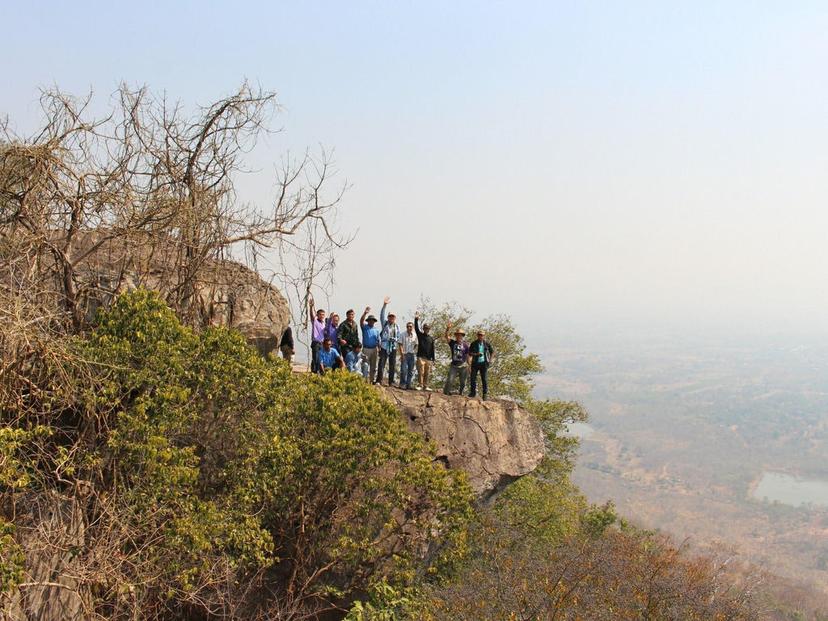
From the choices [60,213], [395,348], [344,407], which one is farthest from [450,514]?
[60,213]

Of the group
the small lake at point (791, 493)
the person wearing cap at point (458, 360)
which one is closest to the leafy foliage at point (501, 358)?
the person wearing cap at point (458, 360)

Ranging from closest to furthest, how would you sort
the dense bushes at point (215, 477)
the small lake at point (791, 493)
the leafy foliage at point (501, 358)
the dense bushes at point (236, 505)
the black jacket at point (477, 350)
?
1. the dense bushes at point (236, 505)
2. the dense bushes at point (215, 477)
3. the black jacket at point (477, 350)
4. the leafy foliage at point (501, 358)
5. the small lake at point (791, 493)

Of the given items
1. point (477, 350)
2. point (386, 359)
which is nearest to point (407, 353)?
point (386, 359)

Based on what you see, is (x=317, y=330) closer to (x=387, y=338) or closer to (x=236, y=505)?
(x=387, y=338)

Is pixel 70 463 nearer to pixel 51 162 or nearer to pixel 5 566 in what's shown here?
pixel 5 566

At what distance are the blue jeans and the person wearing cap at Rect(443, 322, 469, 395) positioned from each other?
3.06ft

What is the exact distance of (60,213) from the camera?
13.5 metres

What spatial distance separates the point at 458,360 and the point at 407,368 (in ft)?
4.18

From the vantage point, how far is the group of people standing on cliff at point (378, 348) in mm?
15581

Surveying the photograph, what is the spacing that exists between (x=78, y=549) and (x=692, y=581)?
1254cm

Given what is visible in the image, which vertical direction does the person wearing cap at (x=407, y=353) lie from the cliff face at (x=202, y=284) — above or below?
below

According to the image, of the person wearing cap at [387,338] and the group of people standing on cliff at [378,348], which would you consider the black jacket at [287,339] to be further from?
the person wearing cap at [387,338]

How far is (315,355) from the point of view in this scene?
51.6 feet

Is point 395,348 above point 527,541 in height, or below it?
above
